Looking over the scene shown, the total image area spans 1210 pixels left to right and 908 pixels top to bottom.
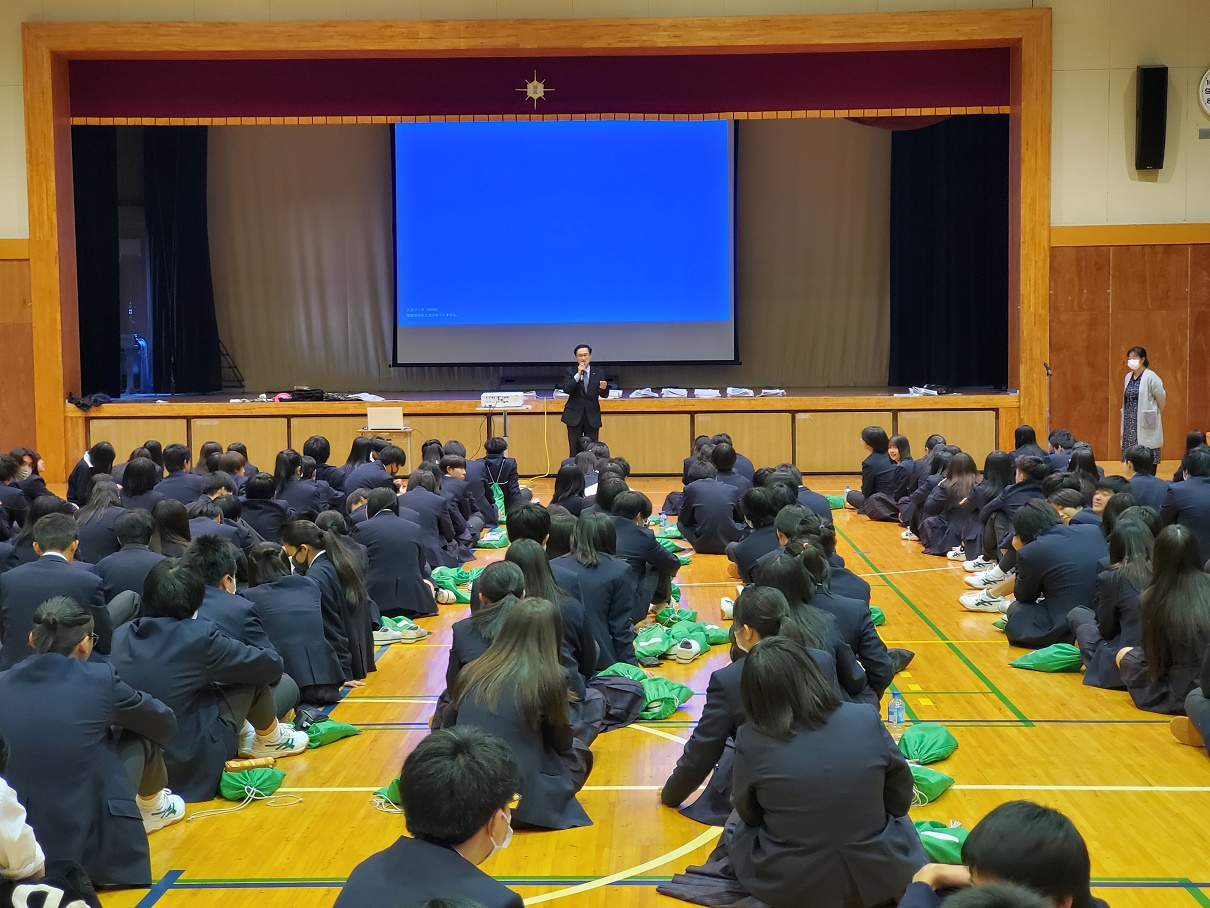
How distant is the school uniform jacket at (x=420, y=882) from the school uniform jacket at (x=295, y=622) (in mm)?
3341

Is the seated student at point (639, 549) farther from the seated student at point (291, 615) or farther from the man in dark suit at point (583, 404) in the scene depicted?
the man in dark suit at point (583, 404)

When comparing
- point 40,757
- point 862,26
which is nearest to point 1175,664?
point 40,757

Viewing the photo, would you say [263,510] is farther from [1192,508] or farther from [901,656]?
[1192,508]

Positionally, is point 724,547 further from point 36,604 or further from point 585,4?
point 585,4

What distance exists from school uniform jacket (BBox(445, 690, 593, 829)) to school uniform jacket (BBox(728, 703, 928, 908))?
0.94 m

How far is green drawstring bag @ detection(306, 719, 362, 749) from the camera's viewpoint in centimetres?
544

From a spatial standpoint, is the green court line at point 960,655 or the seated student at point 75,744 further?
the green court line at point 960,655

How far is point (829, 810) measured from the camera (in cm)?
343

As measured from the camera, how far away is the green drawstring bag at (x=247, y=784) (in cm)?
479

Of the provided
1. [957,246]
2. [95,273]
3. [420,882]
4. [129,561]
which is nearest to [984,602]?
[129,561]

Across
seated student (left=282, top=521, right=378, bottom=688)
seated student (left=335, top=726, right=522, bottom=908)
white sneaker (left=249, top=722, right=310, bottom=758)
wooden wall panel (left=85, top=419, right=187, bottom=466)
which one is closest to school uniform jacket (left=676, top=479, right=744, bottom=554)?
seated student (left=282, top=521, right=378, bottom=688)

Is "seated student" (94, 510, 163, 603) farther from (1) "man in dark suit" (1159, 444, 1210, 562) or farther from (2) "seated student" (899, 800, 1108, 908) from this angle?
(1) "man in dark suit" (1159, 444, 1210, 562)

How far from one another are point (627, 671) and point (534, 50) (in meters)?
8.89

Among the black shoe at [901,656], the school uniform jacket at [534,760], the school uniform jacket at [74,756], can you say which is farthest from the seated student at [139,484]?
the black shoe at [901,656]
